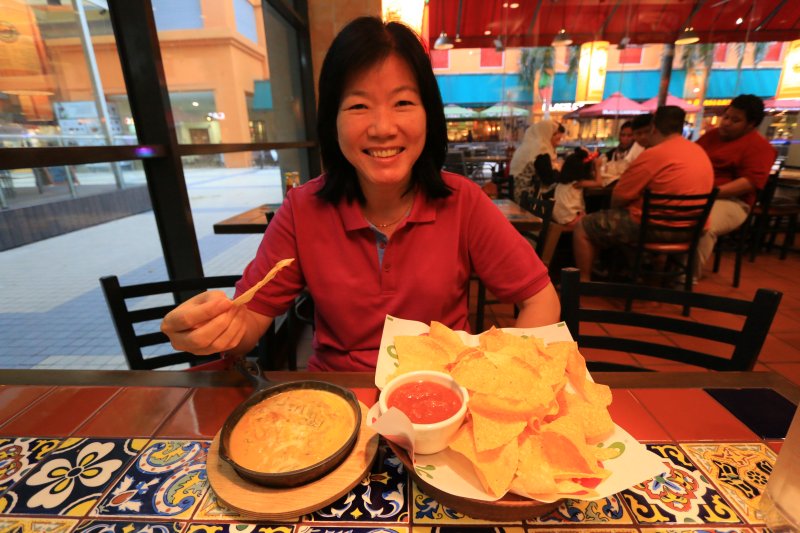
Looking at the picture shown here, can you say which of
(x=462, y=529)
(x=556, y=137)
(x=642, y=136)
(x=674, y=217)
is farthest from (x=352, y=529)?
(x=642, y=136)

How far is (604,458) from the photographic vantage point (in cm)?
60

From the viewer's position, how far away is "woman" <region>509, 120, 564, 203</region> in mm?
4558

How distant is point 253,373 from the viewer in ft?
2.97

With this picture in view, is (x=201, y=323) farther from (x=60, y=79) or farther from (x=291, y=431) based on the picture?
(x=60, y=79)

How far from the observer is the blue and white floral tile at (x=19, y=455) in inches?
27.9

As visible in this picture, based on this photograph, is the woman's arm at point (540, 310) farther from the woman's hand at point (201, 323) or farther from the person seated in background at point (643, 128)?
the person seated in background at point (643, 128)

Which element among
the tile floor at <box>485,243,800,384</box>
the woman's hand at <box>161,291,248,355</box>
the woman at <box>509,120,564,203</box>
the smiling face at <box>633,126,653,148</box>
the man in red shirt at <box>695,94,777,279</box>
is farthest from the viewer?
the smiling face at <box>633,126,653,148</box>

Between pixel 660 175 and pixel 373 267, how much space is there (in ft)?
10.6

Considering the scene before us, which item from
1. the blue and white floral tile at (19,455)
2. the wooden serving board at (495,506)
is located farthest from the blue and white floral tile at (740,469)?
the blue and white floral tile at (19,455)

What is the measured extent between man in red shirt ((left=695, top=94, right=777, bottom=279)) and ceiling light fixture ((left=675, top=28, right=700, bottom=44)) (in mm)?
4310

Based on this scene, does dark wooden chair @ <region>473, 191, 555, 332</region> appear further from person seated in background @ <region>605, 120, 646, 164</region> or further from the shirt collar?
person seated in background @ <region>605, 120, 646, 164</region>

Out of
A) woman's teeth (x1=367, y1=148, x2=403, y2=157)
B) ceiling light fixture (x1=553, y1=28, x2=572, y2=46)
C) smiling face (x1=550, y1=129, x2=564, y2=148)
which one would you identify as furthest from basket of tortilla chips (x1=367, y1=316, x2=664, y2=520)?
ceiling light fixture (x1=553, y1=28, x2=572, y2=46)

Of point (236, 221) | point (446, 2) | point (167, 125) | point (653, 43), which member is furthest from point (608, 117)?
point (167, 125)

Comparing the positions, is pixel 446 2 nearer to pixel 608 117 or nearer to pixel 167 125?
pixel 608 117
